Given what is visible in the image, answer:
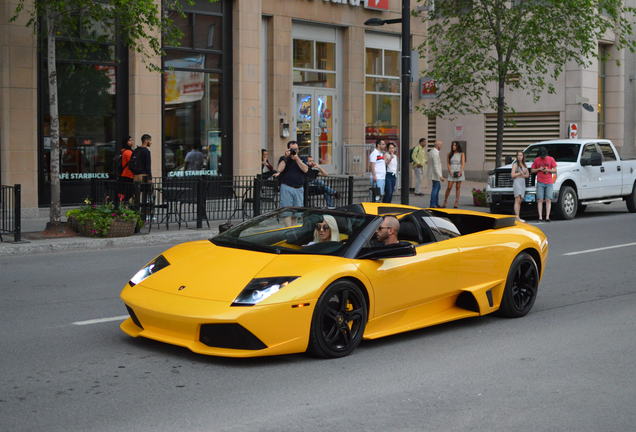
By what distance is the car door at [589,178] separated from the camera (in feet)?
73.5

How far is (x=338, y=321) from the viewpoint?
23.3 ft

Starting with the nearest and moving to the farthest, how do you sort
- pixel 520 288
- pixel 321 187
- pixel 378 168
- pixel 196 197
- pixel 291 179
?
pixel 520 288 < pixel 291 179 < pixel 196 197 < pixel 321 187 < pixel 378 168

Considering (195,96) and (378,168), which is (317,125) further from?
(195,96)

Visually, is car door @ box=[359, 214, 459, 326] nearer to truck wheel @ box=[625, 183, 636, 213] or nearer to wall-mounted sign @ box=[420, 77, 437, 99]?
truck wheel @ box=[625, 183, 636, 213]

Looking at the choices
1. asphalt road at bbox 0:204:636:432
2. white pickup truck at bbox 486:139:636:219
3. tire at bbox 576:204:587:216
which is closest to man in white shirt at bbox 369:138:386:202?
white pickup truck at bbox 486:139:636:219

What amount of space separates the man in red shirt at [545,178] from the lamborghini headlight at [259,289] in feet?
50.2

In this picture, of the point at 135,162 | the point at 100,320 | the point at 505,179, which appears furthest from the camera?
the point at 505,179

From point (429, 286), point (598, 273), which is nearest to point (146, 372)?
point (429, 286)

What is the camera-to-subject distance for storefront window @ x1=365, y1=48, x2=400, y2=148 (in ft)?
96.7

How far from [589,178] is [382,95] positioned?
9132 millimetres

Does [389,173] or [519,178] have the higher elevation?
[389,173]

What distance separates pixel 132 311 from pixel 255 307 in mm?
1173

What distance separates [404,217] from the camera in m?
8.30

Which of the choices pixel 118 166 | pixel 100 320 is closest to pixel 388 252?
pixel 100 320
